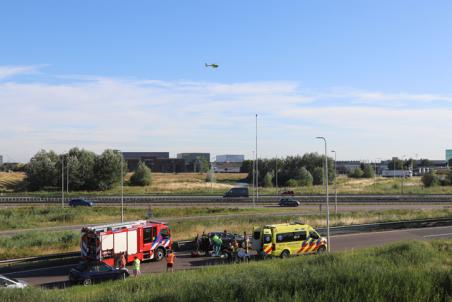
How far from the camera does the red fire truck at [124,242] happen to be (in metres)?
26.1

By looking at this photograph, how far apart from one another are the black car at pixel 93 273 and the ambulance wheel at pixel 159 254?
5570mm

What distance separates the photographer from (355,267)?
14.1 metres

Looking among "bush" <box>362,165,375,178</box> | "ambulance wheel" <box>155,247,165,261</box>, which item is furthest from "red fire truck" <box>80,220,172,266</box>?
"bush" <box>362,165,375,178</box>

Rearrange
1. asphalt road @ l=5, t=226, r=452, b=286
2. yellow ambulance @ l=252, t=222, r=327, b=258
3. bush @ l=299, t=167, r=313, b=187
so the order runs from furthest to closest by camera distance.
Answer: bush @ l=299, t=167, r=313, b=187, yellow ambulance @ l=252, t=222, r=327, b=258, asphalt road @ l=5, t=226, r=452, b=286

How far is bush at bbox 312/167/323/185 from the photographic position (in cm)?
11519

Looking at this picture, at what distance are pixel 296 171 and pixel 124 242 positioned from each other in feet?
301

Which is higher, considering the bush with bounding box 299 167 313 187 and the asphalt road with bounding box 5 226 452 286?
the bush with bounding box 299 167 313 187

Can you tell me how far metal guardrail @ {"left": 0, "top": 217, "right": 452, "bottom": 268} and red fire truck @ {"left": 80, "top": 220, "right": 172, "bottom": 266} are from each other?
123 inches

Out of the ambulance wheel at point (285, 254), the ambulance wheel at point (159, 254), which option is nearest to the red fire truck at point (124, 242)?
the ambulance wheel at point (159, 254)

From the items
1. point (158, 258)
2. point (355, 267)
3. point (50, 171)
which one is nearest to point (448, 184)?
point (50, 171)

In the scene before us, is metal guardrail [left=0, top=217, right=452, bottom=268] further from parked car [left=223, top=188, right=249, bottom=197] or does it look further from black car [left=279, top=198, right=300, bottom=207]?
parked car [left=223, top=188, right=249, bottom=197]

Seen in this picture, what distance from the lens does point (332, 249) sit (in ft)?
104

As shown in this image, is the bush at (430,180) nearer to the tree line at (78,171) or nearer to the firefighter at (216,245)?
the tree line at (78,171)

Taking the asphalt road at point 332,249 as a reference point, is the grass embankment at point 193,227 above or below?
above
